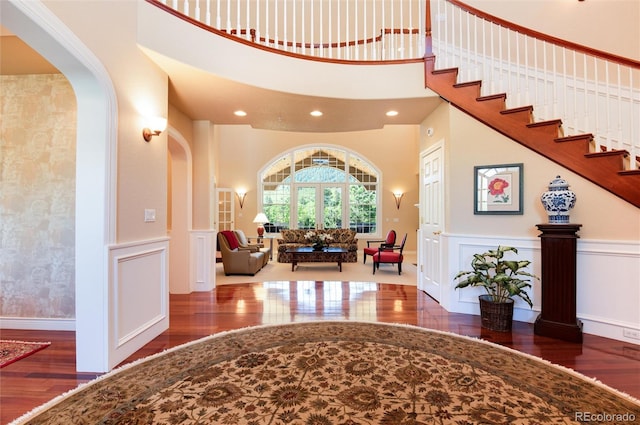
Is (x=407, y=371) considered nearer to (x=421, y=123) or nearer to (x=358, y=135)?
(x=421, y=123)

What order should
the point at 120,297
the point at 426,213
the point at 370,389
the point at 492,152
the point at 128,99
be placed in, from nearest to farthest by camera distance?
1. the point at 370,389
2. the point at 120,297
3. the point at 128,99
4. the point at 492,152
5. the point at 426,213

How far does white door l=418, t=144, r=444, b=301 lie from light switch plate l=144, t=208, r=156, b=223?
137 inches

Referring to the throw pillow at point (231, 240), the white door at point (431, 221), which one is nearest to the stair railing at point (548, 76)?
the white door at point (431, 221)

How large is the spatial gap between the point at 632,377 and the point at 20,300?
17.8 ft

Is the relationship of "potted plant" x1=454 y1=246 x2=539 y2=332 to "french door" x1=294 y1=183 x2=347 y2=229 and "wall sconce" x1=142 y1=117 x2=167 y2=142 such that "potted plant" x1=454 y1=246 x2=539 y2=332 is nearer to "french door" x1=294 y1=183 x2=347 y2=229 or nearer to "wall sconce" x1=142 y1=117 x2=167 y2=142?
"wall sconce" x1=142 y1=117 x2=167 y2=142

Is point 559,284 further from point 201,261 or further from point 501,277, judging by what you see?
point 201,261

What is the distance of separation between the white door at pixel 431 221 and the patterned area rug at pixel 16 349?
4.42m

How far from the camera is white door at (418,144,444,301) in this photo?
412 centimetres

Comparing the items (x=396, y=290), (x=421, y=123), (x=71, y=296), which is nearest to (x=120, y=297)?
(x=71, y=296)

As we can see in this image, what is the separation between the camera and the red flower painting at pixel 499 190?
3.37 metres

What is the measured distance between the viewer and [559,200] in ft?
9.55

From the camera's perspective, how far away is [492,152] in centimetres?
347

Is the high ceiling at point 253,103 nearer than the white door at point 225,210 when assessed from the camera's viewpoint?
Yes

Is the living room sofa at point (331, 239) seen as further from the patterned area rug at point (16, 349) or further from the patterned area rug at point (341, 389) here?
the patterned area rug at point (16, 349)
